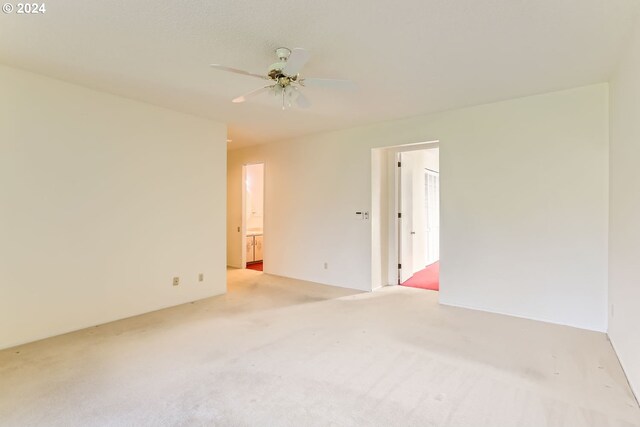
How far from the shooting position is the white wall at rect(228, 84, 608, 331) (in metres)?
3.35

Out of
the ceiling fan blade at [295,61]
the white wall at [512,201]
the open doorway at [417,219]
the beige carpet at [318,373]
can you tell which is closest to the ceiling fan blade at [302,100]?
the ceiling fan blade at [295,61]

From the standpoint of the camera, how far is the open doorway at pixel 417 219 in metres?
5.35

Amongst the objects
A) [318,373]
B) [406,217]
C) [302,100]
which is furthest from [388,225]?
[318,373]

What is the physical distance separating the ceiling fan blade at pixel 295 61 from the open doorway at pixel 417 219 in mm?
3207

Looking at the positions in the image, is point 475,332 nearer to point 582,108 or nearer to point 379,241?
point 379,241

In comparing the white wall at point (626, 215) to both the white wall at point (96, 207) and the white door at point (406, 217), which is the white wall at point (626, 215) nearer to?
the white door at point (406, 217)

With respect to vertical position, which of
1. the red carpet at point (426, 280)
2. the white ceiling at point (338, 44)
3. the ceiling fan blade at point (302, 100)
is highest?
the white ceiling at point (338, 44)

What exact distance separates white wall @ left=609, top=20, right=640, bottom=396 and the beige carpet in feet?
0.88

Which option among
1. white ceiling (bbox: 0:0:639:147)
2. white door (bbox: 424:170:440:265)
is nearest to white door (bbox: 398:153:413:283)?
white door (bbox: 424:170:440:265)

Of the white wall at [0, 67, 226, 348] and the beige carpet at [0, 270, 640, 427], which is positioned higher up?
the white wall at [0, 67, 226, 348]

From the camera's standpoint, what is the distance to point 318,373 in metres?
2.51

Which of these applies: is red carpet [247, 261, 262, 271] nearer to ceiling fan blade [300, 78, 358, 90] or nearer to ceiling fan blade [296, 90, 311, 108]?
ceiling fan blade [296, 90, 311, 108]

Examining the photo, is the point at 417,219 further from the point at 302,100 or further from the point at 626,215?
the point at 302,100

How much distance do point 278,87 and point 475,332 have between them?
303 cm
